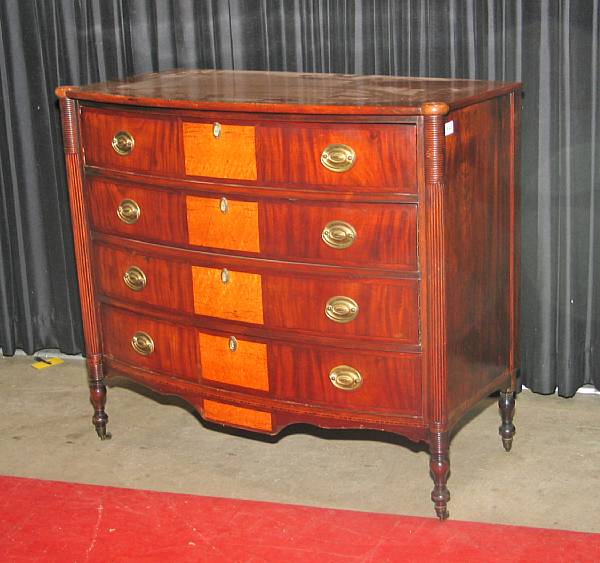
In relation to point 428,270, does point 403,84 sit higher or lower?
higher

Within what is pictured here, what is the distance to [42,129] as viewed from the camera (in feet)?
14.0

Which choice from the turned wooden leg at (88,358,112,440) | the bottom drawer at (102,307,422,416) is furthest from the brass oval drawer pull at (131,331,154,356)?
the turned wooden leg at (88,358,112,440)

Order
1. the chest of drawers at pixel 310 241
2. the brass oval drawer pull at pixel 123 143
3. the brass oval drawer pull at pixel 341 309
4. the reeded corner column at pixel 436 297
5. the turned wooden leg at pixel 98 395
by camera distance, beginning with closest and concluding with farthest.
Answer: the reeded corner column at pixel 436 297 < the chest of drawers at pixel 310 241 < the brass oval drawer pull at pixel 341 309 < the brass oval drawer pull at pixel 123 143 < the turned wooden leg at pixel 98 395

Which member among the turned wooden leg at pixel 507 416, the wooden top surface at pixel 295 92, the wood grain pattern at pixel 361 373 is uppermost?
the wooden top surface at pixel 295 92

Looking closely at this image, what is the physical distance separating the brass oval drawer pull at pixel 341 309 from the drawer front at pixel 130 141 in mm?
603

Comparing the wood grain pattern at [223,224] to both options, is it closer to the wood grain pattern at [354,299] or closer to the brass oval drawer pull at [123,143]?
the wood grain pattern at [354,299]

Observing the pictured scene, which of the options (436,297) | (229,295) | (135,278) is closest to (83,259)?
(135,278)

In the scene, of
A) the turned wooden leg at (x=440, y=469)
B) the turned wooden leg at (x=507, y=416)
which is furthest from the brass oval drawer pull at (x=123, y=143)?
the turned wooden leg at (x=507, y=416)

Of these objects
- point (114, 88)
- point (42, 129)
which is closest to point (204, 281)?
point (114, 88)

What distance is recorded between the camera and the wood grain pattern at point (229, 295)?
3129 millimetres

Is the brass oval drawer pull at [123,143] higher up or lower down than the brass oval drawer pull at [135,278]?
higher up

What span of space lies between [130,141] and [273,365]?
0.79 metres

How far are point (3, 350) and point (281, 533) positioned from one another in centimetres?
195

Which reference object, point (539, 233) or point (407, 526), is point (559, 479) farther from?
point (539, 233)
